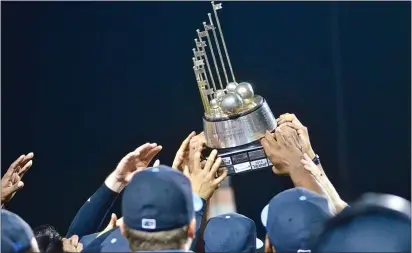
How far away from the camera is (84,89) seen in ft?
14.8

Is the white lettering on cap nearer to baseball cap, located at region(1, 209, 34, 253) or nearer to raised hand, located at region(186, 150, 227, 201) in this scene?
baseball cap, located at region(1, 209, 34, 253)

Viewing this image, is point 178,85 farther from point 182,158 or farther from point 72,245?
point 72,245

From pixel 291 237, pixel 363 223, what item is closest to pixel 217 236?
pixel 291 237

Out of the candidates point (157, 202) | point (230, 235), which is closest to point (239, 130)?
point (230, 235)

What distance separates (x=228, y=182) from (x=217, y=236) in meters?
2.57

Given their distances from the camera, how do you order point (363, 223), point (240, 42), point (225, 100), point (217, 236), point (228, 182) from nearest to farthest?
point (363, 223) < point (217, 236) < point (225, 100) < point (240, 42) < point (228, 182)

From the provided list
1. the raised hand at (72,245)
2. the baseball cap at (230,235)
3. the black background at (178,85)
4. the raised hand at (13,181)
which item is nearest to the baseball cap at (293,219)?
the baseball cap at (230,235)

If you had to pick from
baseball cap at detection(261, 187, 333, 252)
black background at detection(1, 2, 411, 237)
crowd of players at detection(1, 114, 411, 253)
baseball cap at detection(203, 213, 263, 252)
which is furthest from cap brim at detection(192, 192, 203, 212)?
black background at detection(1, 2, 411, 237)

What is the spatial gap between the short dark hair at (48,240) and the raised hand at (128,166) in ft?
0.71

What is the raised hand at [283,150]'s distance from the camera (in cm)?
252

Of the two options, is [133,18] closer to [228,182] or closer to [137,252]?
[228,182]

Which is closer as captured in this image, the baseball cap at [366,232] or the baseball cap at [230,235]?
the baseball cap at [366,232]

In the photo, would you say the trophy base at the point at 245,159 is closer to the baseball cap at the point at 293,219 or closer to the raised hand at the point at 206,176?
the raised hand at the point at 206,176

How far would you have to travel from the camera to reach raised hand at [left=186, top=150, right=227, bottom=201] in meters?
2.40
